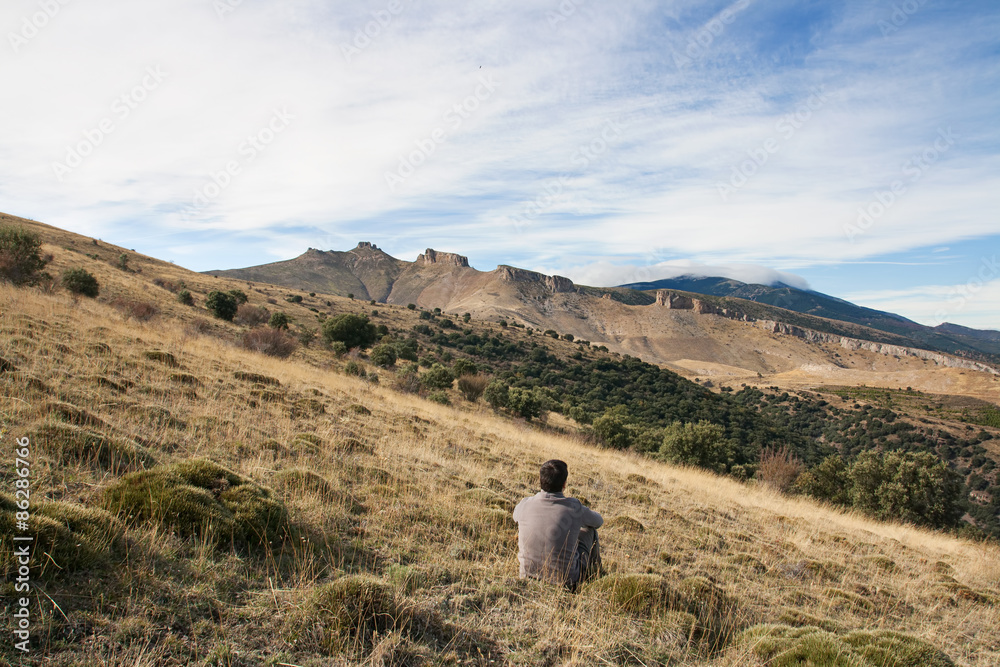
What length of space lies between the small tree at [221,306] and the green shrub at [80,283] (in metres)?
6.97

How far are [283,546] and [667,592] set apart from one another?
403 centimetres

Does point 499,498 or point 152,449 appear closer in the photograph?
point 152,449

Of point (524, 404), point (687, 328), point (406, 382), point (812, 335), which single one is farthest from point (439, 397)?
point (812, 335)

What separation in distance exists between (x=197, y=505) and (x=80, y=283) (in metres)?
25.7

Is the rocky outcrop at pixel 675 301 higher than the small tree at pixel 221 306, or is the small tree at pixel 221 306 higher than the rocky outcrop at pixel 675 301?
the rocky outcrop at pixel 675 301

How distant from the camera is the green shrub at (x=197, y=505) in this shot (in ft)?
13.1

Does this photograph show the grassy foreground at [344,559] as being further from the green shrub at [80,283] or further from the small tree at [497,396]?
the small tree at [497,396]

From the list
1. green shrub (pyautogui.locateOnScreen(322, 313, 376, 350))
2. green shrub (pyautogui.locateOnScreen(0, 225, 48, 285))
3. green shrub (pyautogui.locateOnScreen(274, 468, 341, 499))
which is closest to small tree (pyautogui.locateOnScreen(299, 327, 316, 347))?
green shrub (pyautogui.locateOnScreen(322, 313, 376, 350))

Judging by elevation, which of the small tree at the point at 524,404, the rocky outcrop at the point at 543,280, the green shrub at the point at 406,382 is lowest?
the small tree at the point at 524,404

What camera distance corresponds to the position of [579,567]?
16.0 feet

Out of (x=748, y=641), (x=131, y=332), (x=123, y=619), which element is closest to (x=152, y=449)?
(x=123, y=619)

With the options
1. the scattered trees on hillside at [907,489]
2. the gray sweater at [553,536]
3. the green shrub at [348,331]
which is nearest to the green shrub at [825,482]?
the scattered trees on hillside at [907,489]

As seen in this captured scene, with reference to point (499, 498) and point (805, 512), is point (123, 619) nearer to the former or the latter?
point (499, 498)

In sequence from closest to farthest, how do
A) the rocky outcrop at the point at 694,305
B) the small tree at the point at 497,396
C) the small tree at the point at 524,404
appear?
the small tree at the point at 524,404
the small tree at the point at 497,396
the rocky outcrop at the point at 694,305
